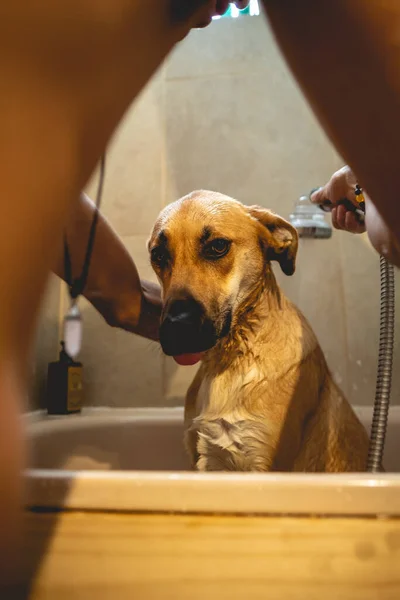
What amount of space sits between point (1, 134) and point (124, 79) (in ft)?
0.35

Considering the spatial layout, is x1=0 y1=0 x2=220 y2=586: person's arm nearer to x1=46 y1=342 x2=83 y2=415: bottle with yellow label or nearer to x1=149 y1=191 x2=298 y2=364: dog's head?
x1=149 y1=191 x2=298 y2=364: dog's head

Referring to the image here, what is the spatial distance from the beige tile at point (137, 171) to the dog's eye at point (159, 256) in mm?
722

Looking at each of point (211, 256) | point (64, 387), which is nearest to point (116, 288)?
point (211, 256)

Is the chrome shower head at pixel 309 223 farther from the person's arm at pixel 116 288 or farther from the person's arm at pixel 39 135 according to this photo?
the person's arm at pixel 39 135

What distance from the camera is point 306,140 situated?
5.91 ft

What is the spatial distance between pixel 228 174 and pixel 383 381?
3.67 ft

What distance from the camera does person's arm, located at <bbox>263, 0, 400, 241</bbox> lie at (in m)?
0.36

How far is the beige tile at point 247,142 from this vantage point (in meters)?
1.79

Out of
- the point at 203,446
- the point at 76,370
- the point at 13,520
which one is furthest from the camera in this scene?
the point at 76,370

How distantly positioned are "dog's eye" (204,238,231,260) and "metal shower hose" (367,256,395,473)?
1.05ft

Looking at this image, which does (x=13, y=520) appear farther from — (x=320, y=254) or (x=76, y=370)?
(x=320, y=254)

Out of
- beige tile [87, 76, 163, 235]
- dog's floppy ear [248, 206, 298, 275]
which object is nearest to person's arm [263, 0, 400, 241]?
dog's floppy ear [248, 206, 298, 275]

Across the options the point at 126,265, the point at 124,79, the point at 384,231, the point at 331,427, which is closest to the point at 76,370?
the point at 126,265

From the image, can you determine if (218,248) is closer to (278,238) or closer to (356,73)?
(278,238)
